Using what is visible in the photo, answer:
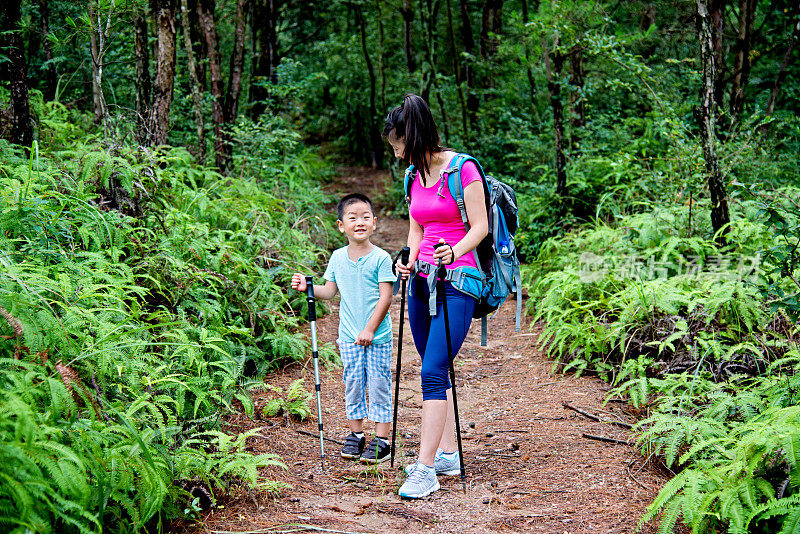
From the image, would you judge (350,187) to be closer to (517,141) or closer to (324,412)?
(517,141)

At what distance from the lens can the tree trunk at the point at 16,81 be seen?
20.5ft

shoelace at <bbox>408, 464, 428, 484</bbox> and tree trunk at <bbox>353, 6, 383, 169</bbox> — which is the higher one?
tree trunk at <bbox>353, 6, 383, 169</bbox>

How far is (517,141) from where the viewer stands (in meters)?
10.6

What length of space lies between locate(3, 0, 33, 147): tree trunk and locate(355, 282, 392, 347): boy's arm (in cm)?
471

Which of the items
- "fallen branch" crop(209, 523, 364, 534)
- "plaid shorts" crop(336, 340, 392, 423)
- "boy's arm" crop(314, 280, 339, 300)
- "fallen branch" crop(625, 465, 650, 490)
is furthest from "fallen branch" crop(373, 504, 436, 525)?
"boy's arm" crop(314, 280, 339, 300)

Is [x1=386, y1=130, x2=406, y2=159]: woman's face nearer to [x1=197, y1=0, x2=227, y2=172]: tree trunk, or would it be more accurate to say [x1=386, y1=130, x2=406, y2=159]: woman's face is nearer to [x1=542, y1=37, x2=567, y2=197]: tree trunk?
[x1=542, y1=37, x2=567, y2=197]: tree trunk

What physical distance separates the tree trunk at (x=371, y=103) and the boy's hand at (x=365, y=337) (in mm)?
12413

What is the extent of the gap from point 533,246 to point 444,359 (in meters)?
5.60

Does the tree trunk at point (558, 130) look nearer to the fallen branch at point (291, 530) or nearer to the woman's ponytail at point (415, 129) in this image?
the woman's ponytail at point (415, 129)

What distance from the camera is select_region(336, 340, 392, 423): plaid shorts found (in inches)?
165

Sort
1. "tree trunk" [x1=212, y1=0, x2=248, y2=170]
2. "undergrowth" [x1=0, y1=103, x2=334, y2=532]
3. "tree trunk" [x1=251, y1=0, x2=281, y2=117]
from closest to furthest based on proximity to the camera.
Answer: "undergrowth" [x1=0, y1=103, x2=334, y2=532]
"tree trunk" [x1=212, y1=0, x2=248, y2=170]
"tree trunk" [x1=251, y1=0, x2=281, y2=117]

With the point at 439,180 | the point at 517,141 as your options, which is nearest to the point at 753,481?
the point at 439,180

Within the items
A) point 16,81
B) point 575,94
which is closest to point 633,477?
point 16,81

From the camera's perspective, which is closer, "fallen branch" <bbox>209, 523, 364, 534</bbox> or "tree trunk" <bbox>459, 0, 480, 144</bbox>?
"fallen branch" <bbox>209, 523, 364, 534</bbox>
